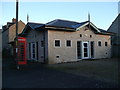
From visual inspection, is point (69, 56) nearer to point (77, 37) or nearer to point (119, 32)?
point (77, 37)

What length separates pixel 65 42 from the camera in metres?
13.9

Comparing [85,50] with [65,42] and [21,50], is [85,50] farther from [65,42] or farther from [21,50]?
[21,50]

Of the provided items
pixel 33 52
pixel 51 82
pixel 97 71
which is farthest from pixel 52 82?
pixel 33 52

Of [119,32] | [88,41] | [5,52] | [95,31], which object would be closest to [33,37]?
[88,41]

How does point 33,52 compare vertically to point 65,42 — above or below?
below

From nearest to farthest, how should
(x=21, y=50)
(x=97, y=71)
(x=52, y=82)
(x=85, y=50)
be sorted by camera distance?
(x=52, y=82) < (x=97, y=71) < (x=21, y=50) < (x=85, y=50)

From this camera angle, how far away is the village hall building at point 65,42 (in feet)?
42.4

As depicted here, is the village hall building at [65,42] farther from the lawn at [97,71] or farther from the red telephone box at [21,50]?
the lawn at [97,71]

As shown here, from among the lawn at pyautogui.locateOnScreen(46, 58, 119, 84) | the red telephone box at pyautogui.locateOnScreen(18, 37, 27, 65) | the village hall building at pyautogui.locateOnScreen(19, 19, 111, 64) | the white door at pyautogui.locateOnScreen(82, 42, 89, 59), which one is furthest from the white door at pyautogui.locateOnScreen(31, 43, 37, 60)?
the white door at pyautogui.locateOnScreen(82, 42, 89, 59)

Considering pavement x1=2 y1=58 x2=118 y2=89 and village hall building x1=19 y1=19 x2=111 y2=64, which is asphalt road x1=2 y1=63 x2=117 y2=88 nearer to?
pavement x1=2 y1=58 x2=118 y2=89

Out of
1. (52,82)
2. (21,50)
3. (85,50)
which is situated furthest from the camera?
(85,50)

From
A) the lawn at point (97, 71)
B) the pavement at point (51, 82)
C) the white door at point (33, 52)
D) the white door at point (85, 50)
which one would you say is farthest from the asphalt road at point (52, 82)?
the white door at point (85, 50)

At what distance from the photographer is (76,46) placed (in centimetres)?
1484

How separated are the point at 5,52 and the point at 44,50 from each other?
14596mm
